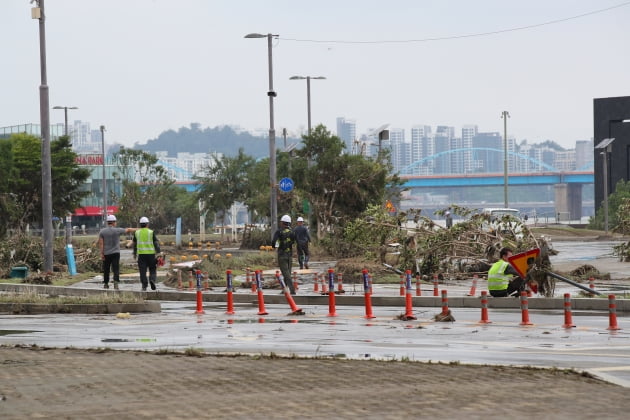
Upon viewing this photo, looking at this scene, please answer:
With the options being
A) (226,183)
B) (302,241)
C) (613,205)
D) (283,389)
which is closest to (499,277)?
(283,389)

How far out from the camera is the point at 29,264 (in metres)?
35.0

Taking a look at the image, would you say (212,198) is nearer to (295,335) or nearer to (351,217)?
(351,217)

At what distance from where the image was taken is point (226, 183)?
79.8 m

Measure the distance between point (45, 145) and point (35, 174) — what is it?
31016 mm

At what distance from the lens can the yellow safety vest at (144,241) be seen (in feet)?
85.1

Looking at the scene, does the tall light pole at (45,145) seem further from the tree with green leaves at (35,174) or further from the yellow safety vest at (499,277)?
the tree with green leaves at (35,174)

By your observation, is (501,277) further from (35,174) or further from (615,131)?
(615,131)

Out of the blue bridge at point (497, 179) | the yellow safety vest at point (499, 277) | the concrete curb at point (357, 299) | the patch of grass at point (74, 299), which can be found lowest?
the concrete curb at point (357, 299)

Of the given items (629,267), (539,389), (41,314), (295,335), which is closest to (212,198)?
(629,267)

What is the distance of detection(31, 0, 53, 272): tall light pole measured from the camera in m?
31.2

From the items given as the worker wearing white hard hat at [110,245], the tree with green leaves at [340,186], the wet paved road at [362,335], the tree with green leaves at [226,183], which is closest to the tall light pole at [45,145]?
the worker wearing white hard hat at [110,245]

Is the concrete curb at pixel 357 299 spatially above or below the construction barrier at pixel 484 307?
below

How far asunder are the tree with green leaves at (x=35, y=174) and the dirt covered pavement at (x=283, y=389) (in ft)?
138

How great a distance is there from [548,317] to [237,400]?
11.2 m
